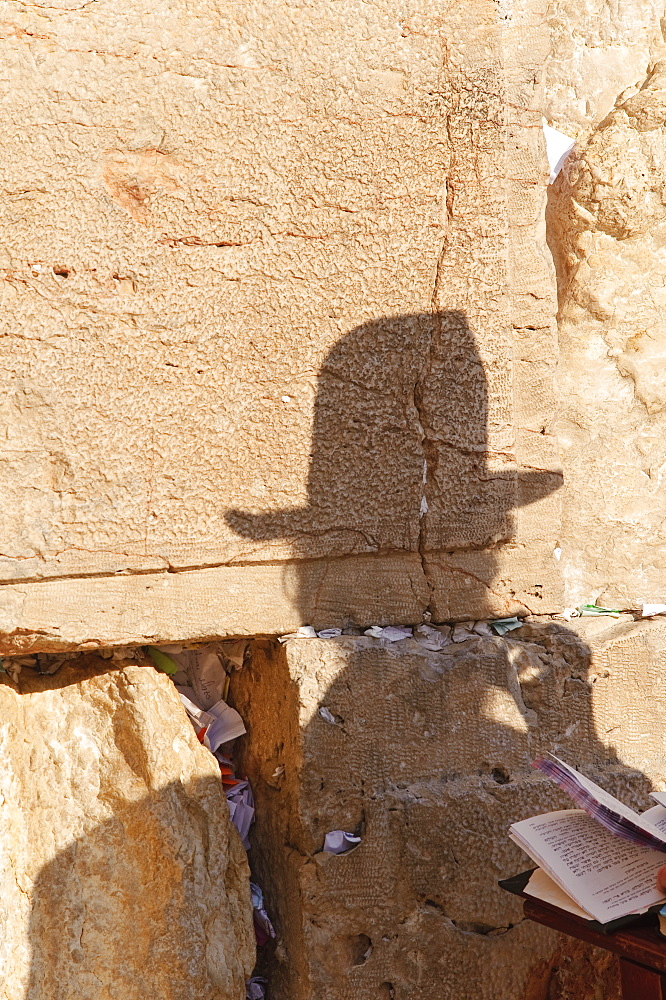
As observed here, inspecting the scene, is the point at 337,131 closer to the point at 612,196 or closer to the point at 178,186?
the point at 178,186

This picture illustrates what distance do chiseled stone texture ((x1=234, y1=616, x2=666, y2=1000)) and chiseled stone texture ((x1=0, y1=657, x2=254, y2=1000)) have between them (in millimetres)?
163

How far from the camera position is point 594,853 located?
135 centimetres

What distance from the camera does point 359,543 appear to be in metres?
1.92

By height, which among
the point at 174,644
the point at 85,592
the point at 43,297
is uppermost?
the point at 43,297

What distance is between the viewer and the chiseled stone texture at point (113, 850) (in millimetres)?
1774

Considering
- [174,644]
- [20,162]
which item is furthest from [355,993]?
[20,162]

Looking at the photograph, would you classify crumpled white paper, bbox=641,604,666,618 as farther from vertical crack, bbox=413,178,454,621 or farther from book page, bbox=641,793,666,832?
book page, bbox=641,793,666,832

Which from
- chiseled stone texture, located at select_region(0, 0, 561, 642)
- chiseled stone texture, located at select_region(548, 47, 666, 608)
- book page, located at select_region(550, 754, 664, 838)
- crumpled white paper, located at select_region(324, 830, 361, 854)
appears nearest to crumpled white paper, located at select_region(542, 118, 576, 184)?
chiseled stone texture, located at select_region(548, 47, 666, 608)

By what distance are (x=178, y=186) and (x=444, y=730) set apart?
1.32 meters

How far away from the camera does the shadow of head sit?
188 centimetres

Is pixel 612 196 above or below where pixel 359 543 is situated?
above

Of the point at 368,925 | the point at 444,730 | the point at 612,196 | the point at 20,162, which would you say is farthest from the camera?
the point at 612,196

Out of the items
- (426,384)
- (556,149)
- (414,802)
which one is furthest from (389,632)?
(556,149)

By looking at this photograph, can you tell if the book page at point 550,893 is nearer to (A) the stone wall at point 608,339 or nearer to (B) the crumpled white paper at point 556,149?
(A) the stone wall at point 608,339
